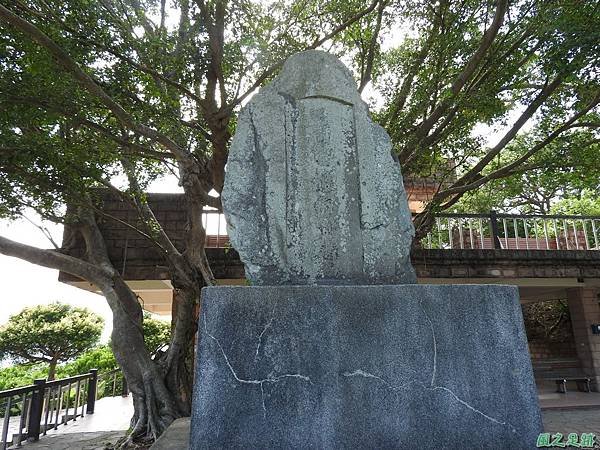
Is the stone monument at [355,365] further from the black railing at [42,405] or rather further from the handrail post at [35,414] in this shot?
the handrail post at [35,414]

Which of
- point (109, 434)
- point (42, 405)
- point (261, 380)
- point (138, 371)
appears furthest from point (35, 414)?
point (261, 380)

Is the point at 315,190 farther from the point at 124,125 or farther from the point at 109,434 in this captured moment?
the point at 109,434

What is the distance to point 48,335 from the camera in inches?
527

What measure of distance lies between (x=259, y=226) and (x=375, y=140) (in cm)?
105

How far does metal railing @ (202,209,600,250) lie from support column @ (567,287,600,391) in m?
1.44

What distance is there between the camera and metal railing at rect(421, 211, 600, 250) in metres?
9.62

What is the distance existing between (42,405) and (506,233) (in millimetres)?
10316

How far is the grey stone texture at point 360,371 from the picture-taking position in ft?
6.31

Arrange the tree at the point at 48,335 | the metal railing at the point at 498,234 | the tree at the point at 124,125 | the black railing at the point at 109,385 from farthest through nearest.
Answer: the black railing at the point at 109,385
the tree at the point at 48,335
the metal railing at the point at 498,234
the tree at the point at 124,125

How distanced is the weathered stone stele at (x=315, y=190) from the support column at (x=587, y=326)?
10.6 meters

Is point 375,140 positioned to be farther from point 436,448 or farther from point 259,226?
point 436,448

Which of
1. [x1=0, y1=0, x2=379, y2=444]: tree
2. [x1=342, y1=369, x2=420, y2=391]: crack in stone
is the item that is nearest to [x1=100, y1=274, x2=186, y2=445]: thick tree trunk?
[x1=0, y1=0, x2=379, y2=444]: tree

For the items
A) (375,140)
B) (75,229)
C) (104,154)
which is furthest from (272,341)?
(75,229)

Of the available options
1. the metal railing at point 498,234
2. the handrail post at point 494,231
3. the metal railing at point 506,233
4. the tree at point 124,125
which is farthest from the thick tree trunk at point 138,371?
the handrail post at point 494,231
